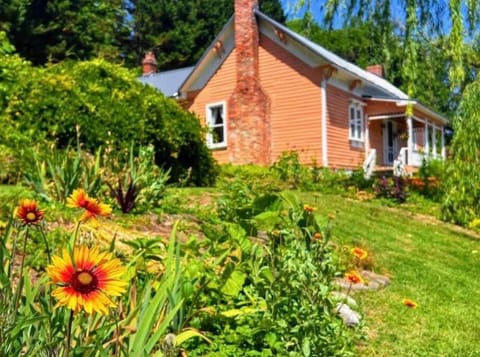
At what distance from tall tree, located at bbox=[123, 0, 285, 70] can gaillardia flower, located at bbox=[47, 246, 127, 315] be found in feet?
137

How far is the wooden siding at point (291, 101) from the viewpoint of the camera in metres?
19.6

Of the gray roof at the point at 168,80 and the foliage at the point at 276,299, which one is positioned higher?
the gray roof at the point at 168,80

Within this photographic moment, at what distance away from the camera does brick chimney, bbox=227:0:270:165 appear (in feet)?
65.3

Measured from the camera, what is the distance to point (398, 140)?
89.8 feet

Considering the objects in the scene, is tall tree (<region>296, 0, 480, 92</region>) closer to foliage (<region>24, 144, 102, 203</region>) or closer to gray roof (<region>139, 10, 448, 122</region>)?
foliage (<region>24, 144, 102, 203</region>)

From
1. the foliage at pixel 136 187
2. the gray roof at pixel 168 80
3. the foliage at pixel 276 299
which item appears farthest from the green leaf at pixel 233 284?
the gray roof at pixel 168 80

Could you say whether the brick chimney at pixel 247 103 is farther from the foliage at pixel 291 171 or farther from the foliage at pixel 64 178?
the foliage at pixel 64 178

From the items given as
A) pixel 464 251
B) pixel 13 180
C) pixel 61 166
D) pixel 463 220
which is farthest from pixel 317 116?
pixel 61 166

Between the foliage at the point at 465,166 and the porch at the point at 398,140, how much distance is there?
9.21m

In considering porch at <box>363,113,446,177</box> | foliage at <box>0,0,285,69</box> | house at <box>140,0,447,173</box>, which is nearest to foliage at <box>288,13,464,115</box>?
house at <box>140,0,447,173</box>

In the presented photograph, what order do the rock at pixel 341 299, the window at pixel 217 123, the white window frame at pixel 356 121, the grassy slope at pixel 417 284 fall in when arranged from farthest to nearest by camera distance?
the white window frame at pixel 356 121
the window at pixel 217 123
the grassy slope at pixel 417 284
the rock at pixel 341 299

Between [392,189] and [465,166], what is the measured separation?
3638mm

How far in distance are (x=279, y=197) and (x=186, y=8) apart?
42096 millimetres

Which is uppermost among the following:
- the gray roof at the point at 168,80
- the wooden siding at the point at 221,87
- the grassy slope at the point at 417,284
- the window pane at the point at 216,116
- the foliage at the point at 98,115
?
the gray roof at the point at 168,80
